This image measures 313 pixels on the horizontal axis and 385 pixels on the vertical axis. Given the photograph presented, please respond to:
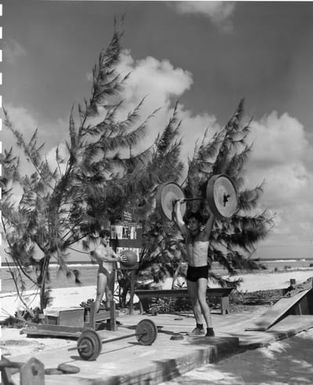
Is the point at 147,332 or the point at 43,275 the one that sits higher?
the point at 43,275

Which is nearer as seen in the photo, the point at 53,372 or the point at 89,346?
the point at 53,372

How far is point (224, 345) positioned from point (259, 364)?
0.56 metres

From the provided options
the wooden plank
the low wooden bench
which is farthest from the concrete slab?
the low wooden bench

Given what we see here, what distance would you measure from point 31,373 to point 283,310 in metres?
6.65

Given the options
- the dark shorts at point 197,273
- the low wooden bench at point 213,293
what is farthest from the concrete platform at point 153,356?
the low wooden bench at point 213,293

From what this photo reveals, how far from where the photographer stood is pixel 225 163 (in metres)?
12.5

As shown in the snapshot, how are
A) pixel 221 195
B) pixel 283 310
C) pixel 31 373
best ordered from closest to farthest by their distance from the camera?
pixel 31 373 < pixel 221 195 < pixel 283 310

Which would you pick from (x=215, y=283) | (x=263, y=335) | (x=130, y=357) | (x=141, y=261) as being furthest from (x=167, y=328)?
(x=215, y=283)

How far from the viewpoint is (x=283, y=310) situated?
916cm

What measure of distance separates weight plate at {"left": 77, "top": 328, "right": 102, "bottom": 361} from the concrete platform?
0.07 m

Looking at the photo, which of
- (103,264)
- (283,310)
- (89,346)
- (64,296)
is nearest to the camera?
(89,346)

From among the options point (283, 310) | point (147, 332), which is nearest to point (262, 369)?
point (147, 332)

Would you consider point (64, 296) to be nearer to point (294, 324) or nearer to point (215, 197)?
point (294, 324)

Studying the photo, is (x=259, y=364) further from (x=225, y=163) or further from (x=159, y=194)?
(x=225, y=163)
